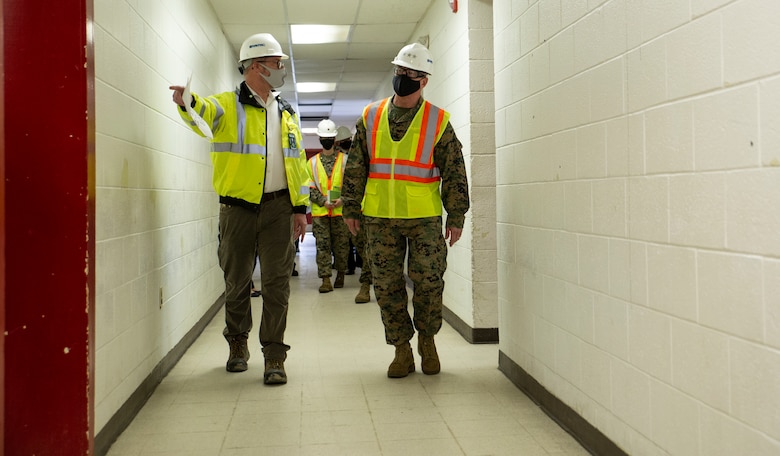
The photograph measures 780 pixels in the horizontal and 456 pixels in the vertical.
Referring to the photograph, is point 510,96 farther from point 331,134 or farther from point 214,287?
point 331,134

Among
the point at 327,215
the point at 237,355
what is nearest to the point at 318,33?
the point at 327,215

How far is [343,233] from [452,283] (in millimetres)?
2238

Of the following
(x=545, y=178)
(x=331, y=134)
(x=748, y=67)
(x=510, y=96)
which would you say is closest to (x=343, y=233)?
(x=331, y=134)

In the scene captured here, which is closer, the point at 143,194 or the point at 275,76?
the point at 143,194

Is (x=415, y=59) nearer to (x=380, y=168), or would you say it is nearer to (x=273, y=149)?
(x=380, y=168)

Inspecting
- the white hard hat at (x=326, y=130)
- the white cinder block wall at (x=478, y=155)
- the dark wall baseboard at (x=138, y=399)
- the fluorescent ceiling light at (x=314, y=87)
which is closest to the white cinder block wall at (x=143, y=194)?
the dark wall baseboard at (x=138, y=399)

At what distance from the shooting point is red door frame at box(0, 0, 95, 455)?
1451 millimetres

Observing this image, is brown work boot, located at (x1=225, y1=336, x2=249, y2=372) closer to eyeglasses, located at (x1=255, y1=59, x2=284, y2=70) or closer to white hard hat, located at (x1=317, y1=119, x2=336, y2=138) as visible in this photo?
eyeglasses, located at (x1=255, y1=59, x2=284, y2=70)

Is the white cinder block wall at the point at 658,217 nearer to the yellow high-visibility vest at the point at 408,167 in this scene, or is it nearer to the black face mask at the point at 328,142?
the yellow high-visibility vest at the point at 408,167

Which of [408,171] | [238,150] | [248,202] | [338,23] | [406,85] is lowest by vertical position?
[248,202]

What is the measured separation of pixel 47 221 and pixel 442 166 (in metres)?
2.27

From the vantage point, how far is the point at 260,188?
3.43 meters

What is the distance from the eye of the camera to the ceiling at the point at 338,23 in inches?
225

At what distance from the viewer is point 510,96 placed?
3.42m
